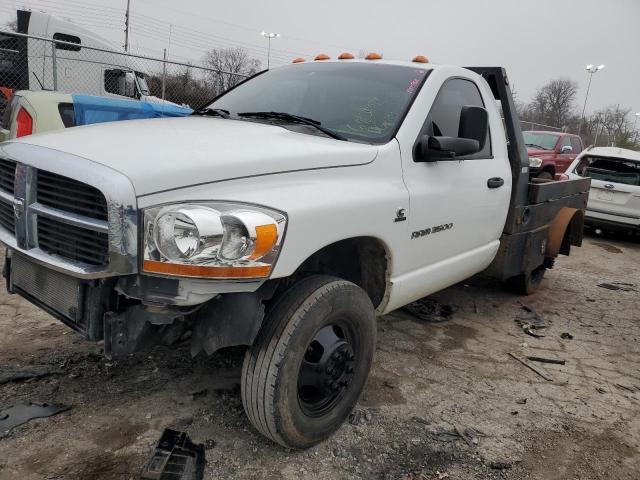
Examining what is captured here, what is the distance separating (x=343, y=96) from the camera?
3.25 meters

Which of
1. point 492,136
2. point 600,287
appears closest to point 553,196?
point 492,136

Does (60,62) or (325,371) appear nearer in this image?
(325,371)

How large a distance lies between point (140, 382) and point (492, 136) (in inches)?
116

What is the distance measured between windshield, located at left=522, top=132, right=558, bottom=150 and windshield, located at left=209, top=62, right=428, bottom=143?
995 centimetres

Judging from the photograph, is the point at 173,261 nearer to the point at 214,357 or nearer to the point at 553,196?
the point at 214,357

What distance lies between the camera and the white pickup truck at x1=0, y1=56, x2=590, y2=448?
2.00 meters

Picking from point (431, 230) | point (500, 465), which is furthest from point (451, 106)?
point (500, 465)

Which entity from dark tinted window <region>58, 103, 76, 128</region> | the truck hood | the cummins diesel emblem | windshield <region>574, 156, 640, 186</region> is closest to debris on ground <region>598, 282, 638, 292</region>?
windshield <region>574, 156, 640, 186</region>

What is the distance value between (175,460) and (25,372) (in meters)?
1.30

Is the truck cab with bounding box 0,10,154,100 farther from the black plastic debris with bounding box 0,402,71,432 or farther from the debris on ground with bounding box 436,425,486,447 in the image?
the debris on ground with bounding box 436,425,486,447

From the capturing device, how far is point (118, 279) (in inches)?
82.8

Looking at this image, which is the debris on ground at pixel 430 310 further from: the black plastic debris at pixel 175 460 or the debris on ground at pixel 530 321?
the black plastic debris at pixel 175 460

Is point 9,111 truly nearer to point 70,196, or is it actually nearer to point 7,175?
point 7,175

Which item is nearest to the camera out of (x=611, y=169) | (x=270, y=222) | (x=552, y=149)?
(x=270, y=222)
